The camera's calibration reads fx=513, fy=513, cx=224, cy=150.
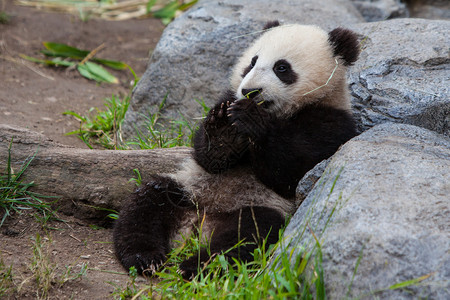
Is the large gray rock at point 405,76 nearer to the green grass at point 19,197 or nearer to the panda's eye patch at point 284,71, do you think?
the panda's eye patch at point 284,71

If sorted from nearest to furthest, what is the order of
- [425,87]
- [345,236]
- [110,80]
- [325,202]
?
[345,236], [325,202], [425,87], [110,80]

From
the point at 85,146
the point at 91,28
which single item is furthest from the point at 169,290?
the point at 91,28

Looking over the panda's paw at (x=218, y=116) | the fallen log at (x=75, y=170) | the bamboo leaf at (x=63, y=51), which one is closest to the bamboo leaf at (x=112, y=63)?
the bamboo leaf at (x=63, y=51)

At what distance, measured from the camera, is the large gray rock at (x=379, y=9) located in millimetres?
7621

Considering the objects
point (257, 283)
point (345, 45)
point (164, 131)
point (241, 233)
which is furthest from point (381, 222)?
point (164, 131)

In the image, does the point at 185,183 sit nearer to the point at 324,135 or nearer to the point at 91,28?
the point at 324,135

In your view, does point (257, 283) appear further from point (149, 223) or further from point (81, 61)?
point (81, 61)

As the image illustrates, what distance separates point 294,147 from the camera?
3.87 metres

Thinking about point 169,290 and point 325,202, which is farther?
point 169,290

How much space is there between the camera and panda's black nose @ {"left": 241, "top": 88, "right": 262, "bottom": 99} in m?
3.95

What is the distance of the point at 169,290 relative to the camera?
3.15 meters

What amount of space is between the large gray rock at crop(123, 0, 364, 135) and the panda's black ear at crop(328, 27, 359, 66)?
1673 mm

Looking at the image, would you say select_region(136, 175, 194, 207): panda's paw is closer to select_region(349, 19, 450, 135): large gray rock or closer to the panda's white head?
the panda's white head

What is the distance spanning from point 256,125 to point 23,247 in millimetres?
1939
